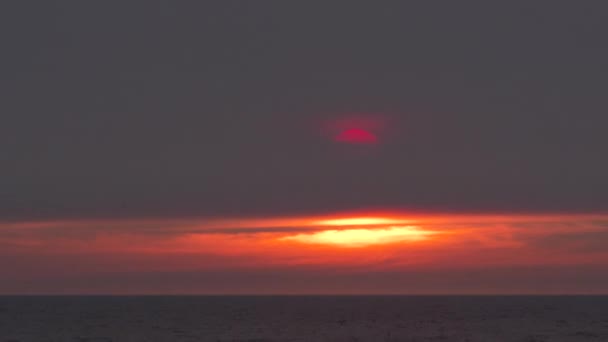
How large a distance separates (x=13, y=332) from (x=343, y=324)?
117 feet

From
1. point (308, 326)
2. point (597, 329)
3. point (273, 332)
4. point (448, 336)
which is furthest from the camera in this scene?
point (308, 326)

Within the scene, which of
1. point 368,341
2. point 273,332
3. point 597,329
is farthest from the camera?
point 597,329

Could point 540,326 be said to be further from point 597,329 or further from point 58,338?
point 58,338

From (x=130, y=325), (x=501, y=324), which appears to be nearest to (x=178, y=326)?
(x=130, y=325)

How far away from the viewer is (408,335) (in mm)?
80188

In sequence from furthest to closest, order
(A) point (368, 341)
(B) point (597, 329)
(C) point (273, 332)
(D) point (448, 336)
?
(B) point (597, 329) < (C) point (273, 332) < (D) point (448, 336) < (A) point (368, 341)

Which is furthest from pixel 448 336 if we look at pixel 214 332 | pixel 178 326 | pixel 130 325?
pixel 130 325

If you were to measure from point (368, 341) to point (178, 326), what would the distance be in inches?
1293

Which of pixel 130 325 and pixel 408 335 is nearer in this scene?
pixel 408 335

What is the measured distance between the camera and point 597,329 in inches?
3600

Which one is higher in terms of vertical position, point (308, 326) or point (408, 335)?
point (308, 326)

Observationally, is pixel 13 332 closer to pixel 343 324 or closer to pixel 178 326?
pixel 178 326

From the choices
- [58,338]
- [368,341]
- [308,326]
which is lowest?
[368,341]

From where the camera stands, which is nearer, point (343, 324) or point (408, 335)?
point (408, 335)
